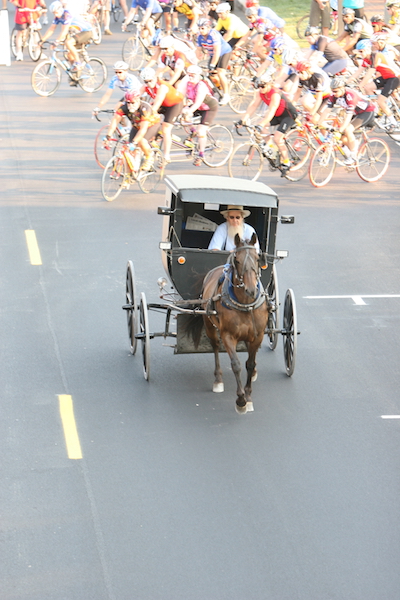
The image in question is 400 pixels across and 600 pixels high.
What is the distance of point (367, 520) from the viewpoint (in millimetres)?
8016

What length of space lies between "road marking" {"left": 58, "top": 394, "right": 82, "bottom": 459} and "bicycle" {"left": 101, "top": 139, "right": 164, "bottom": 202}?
737 centimetres

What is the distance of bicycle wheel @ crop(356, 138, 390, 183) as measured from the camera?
18656mm

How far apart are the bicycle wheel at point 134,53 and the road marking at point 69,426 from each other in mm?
19408

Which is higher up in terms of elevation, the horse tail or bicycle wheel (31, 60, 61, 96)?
the horse tail

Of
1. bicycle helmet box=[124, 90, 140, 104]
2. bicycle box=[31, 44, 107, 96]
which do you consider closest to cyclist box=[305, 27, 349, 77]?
bicycle box=[31, 44, 107, 96]

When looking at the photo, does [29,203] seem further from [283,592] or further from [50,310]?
[283,592]

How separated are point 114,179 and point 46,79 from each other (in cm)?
859

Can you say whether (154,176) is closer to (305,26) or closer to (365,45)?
(365,45)

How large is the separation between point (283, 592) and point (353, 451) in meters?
2.41

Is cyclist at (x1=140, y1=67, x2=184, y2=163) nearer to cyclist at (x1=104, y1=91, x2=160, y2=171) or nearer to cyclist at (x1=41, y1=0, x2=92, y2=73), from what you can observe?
cyclist at (x1=104, y1=91, x2=160, y2=171)

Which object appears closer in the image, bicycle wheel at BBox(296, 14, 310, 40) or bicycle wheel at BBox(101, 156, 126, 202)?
bicycle wheel at BBox(101, 156, 126, 202)

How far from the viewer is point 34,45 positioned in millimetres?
27859

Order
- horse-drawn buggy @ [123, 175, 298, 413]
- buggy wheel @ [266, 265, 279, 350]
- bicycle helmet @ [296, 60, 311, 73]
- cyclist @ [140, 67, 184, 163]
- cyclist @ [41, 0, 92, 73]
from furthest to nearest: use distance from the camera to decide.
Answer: cyclist @ [41, 0, 92, 73] < bicycle helmet @ [296, 60, 311, 73] < cyclist @ [140, 67, 184, 163] < buggy wheel @ [266, 265, 279, 350] < horse-drawn buggy @ [123, 175, 298, 413]

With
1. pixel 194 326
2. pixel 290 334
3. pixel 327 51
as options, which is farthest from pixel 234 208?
pixel 327 51
